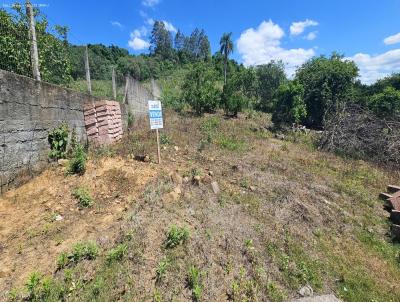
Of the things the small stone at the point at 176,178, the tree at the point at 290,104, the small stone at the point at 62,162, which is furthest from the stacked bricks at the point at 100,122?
the tree at the point at 290,104

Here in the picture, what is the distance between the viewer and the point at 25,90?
4.26 metres

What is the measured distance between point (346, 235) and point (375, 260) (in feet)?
1.94

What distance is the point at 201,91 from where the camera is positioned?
14289 millimetres

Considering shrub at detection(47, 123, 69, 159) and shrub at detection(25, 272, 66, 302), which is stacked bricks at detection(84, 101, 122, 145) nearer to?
shrub at detection(47, 123, 69, 159)

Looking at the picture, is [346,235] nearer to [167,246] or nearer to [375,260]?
[375,260]

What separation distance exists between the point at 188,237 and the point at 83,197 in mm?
1749

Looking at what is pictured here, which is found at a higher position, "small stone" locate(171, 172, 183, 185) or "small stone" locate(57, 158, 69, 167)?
"small stone" locate(57, 158, 69, 167)

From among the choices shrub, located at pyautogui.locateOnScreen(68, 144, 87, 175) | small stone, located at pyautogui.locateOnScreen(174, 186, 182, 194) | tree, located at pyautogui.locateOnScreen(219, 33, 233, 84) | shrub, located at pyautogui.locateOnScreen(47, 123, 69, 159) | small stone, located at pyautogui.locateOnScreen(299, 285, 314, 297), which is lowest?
small stone, located at pyautogui.locateOnScreen(299, 285, 314, 297)

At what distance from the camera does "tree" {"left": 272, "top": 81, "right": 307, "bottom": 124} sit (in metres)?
13.2

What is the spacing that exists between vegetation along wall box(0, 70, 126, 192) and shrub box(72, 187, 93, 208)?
864 mm

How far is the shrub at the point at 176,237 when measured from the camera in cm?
328

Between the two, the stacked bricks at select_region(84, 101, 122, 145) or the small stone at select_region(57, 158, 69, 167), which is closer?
the small stone at select_region(57, 158, 69, 167)

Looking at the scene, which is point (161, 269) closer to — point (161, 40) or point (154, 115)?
point (154, 115)

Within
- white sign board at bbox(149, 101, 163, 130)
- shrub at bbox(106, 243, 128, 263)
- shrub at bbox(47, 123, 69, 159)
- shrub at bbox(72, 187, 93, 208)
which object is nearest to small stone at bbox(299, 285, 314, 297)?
shrub at bbox(106, 243, 128, 263)
